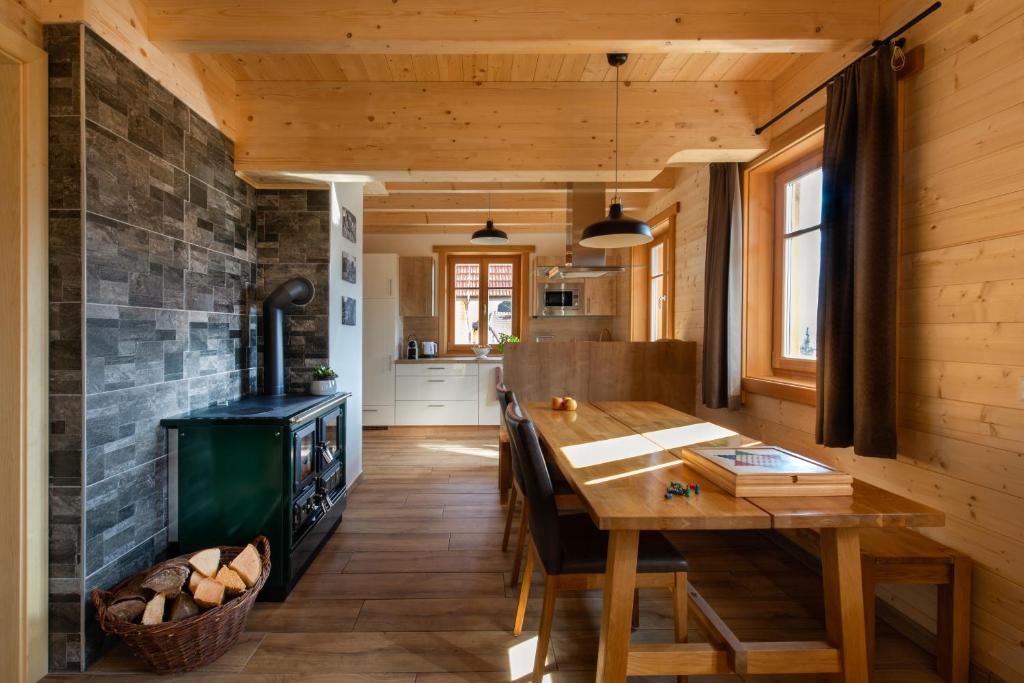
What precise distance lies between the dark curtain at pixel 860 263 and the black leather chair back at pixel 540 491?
4.37ft

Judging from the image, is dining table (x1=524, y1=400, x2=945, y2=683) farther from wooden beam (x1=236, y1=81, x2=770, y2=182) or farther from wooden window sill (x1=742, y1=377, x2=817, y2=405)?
wooden beam (x1=236, y1=81, x2=770, y2=182)

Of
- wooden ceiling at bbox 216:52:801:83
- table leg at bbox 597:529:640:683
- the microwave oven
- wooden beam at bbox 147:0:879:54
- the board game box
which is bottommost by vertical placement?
table leg at bbox 597:529:640:683

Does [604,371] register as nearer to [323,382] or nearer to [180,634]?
[323,382]

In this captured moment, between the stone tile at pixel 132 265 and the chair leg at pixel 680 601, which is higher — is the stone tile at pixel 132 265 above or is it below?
above

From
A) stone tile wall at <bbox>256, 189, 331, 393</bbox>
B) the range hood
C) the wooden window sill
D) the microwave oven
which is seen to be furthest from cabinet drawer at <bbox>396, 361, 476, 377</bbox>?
the wooden window sill

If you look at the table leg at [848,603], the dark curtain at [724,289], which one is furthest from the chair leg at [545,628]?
the dark curtain at [724,289]

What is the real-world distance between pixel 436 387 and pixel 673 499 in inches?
184

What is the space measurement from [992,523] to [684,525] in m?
1.23

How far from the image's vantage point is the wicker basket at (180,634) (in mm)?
1703

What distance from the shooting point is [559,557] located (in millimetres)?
1619

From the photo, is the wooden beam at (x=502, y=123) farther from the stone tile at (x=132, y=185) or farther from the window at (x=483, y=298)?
the window at (x=483, y=298)

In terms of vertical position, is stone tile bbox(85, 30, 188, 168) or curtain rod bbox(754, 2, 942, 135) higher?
curtain rod bbox(754, 2, 942, 135)

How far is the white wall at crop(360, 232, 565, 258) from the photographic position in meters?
6.46

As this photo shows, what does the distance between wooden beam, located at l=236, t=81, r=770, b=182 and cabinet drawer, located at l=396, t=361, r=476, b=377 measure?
3.14 meters
